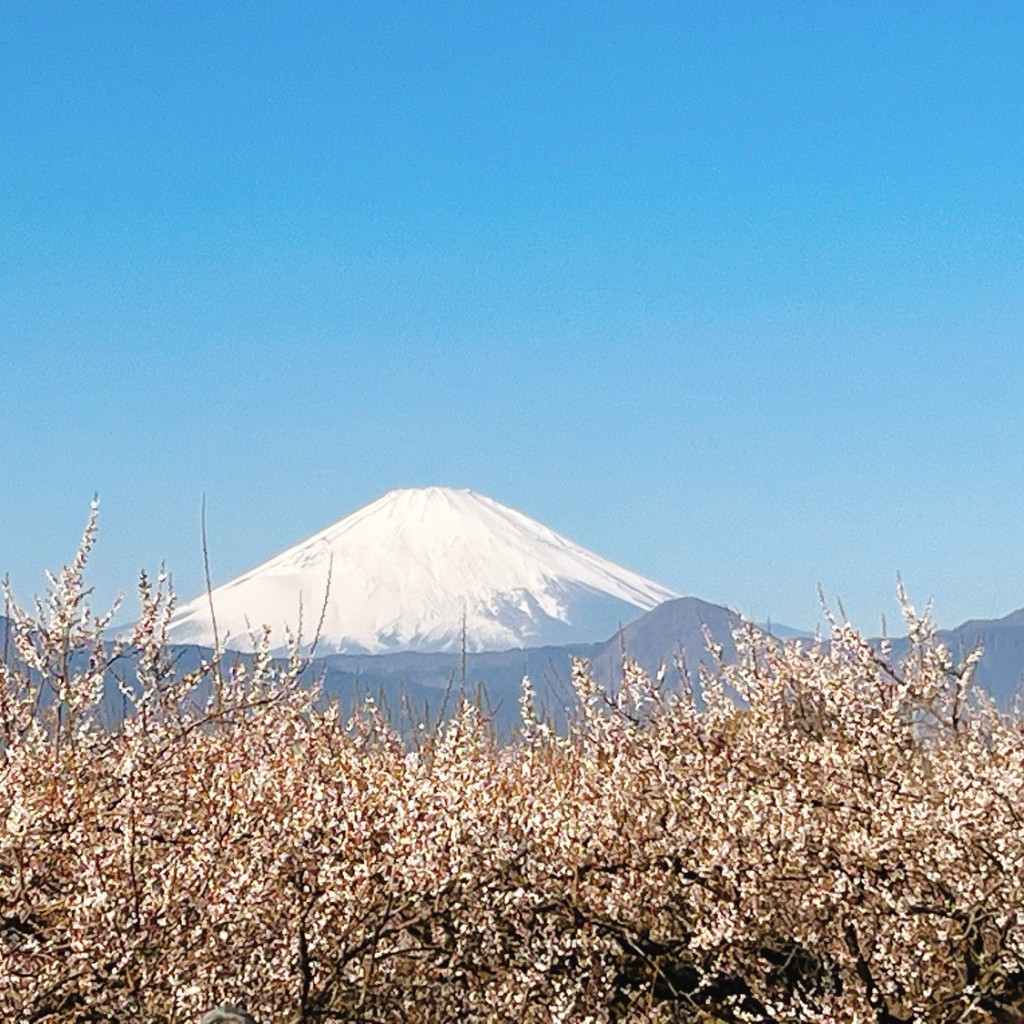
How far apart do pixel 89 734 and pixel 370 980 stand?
102 inches

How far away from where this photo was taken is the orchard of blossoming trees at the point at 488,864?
6.50m

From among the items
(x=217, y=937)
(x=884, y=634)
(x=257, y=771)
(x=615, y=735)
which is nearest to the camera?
(x=217, y=937)

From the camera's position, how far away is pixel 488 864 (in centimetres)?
728

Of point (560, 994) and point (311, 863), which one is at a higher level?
point (311, 863)

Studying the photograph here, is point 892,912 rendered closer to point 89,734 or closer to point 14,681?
point 89,734

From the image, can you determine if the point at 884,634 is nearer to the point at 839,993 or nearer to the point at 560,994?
the point at 839,993

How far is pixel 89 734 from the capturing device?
866cm

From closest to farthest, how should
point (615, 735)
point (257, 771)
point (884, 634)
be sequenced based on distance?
point (257, 771)
point (615, 735)
point (884, 634)

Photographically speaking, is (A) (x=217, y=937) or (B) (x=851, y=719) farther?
(B) (x=851, y=719)

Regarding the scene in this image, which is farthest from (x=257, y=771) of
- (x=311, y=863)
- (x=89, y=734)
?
(x=89, y=734)

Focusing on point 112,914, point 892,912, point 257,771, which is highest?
point 257,771

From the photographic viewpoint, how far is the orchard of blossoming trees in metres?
6.50

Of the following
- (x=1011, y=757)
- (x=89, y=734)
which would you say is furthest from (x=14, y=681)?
(x=1011, y=757)

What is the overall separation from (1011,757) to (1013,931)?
108 centimetres
